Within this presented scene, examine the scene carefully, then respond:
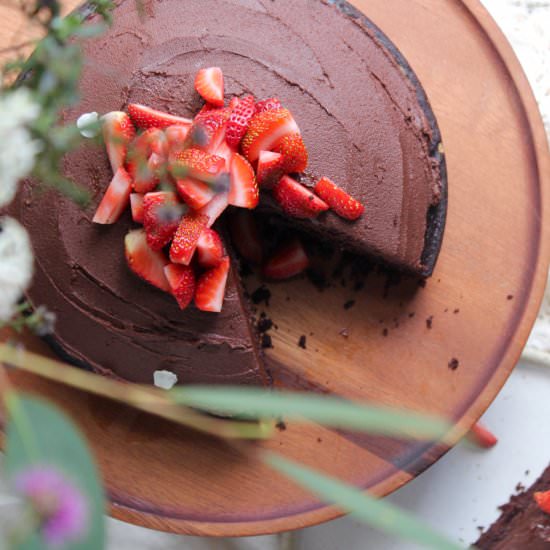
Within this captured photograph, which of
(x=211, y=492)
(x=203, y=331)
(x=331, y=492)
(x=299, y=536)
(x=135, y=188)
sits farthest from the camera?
(x=299, y=536)

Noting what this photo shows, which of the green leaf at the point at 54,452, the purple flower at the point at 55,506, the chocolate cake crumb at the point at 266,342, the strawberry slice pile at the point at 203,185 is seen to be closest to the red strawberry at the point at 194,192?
the strawberry slice pile at the point at 203,185

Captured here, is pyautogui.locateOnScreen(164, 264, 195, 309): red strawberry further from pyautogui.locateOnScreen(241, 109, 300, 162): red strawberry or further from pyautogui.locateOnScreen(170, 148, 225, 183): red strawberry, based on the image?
pyautogui.locateOnScreen(241, 109, 300, 162): red strawberry

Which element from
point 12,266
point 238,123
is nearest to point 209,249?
point 238,123

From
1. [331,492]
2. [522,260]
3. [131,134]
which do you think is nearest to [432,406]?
[522,260]

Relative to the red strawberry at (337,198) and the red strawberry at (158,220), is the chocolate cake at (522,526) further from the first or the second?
the red strawberry at (158,220)

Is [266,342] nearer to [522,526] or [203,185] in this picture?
[203,185]

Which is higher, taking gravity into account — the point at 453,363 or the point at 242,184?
the point at 242,184

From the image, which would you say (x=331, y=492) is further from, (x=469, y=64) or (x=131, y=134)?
(x=469, y=64)
